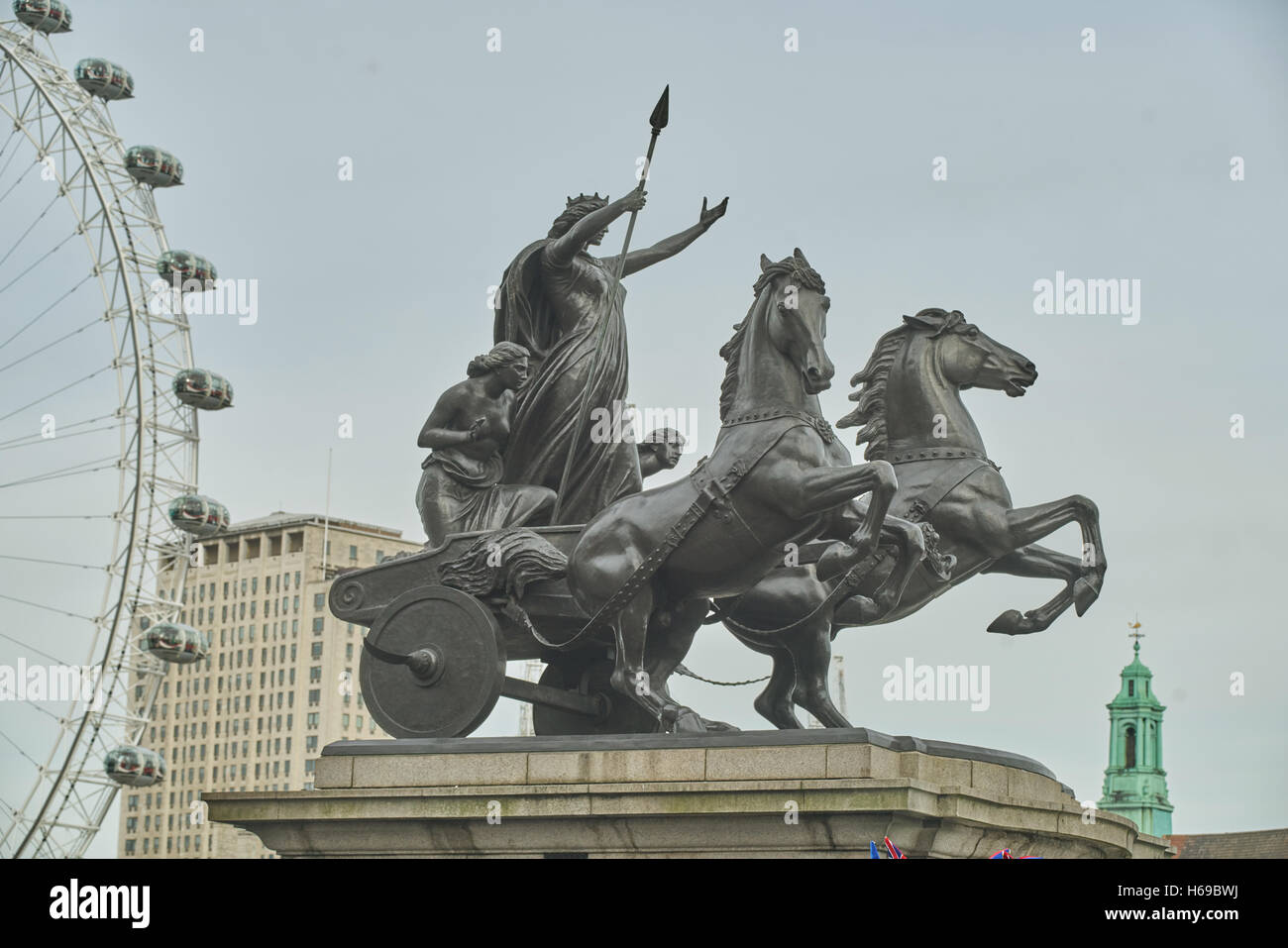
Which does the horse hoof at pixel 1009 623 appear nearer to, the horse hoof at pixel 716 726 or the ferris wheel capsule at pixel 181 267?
the horse hoof at pixel 716 726

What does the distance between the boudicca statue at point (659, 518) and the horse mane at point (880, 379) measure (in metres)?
0.02

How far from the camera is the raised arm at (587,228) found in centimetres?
1535

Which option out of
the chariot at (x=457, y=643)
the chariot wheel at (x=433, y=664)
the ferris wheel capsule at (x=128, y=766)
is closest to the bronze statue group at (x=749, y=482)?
the chariot at (x=457, y=643)

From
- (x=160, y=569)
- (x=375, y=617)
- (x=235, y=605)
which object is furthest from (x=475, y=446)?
(x=235, y=605)

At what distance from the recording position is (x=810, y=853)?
12219 mm

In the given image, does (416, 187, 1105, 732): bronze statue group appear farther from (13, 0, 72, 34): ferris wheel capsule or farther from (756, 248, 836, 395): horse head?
(13, 0, 72, 34): ferris wheel capsule

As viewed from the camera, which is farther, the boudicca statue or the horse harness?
the boudicca statue

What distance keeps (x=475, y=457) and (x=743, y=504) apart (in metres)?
2.94

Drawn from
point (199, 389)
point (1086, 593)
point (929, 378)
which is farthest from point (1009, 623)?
point (199, 389)

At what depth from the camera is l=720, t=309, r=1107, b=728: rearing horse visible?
1498cm

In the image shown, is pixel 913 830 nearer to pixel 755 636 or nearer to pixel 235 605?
pixel 755 636

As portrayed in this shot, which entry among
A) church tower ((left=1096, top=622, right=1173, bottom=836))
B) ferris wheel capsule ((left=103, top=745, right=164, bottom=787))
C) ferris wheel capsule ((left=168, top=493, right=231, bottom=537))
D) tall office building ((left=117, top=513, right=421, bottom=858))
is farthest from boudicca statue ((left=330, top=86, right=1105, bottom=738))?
tall office building ((left=117, top=513, right=421, bottom=858))
